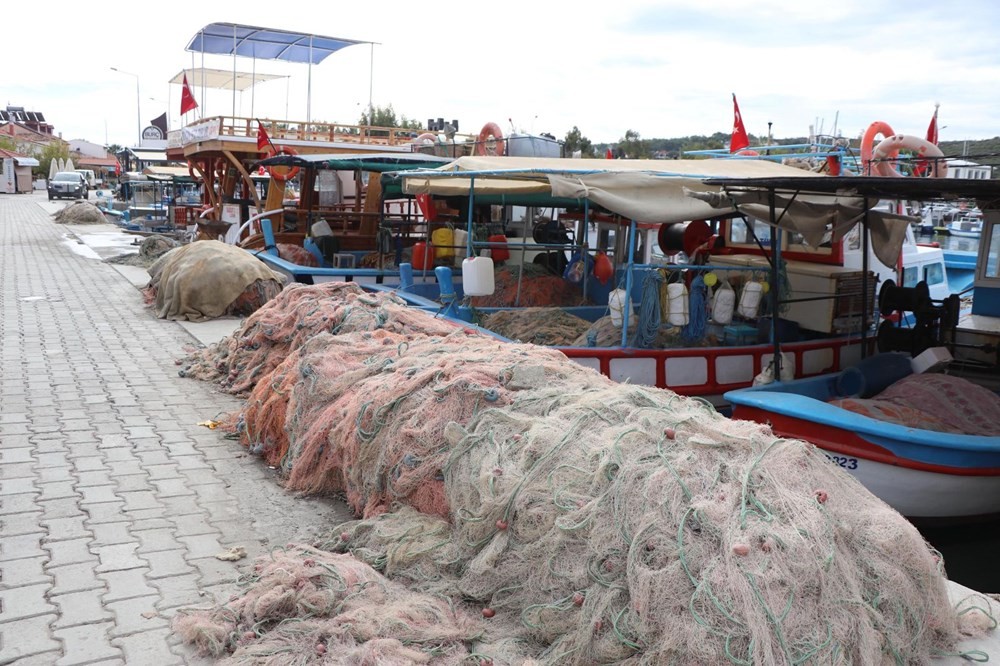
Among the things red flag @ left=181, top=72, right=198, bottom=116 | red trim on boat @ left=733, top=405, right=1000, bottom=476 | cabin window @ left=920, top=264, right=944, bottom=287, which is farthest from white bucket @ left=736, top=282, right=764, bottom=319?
red flag @ left=181, top=72, right=198, bottom=116

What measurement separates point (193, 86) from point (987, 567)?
25324mm

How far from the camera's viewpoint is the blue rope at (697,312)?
7949 mm

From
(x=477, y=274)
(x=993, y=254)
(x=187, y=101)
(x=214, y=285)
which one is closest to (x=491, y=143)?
(x=214, y=285)

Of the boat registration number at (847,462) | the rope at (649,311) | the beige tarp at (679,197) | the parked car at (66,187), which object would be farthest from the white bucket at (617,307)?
the parked car at (66,187)

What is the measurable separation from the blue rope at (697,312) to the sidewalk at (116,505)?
4.22 meters

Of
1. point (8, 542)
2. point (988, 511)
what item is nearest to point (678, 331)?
point (988, 511)

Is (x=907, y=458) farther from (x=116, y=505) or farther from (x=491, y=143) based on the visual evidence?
(x=491, y=143)

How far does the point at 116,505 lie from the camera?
5000 mm

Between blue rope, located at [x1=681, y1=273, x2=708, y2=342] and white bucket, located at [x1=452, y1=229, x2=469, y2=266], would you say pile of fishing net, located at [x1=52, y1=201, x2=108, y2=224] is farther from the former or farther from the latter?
blue rope, located at [x1=681, y1=273, x2=708, y2=342]

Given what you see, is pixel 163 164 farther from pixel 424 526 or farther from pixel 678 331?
pixel 424 526

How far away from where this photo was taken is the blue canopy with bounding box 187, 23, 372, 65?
22.7 m

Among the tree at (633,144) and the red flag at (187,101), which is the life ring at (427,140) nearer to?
the red flag at (187,101)

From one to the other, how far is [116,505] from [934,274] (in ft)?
38.6

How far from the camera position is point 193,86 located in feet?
83.9
